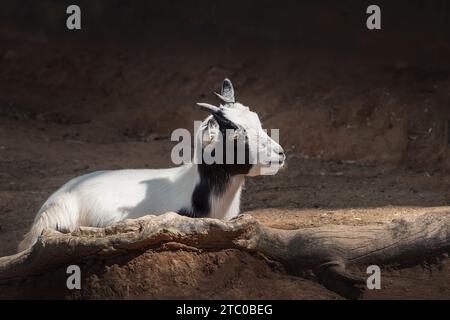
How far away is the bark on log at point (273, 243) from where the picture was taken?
515cm

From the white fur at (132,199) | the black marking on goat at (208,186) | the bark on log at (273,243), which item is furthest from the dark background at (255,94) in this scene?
the bark on log at (273,243)

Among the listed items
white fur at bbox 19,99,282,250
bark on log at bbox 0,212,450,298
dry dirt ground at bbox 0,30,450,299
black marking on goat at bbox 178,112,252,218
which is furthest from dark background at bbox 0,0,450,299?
bark on log at bbox 0,212,450,298

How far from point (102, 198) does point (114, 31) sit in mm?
6914

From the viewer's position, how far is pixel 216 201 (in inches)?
255

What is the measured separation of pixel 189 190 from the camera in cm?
651

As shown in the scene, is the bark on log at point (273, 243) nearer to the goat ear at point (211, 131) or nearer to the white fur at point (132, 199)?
the white fur at point (132, 199)

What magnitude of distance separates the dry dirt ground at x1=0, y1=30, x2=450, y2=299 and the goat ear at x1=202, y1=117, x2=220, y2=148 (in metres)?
1.06

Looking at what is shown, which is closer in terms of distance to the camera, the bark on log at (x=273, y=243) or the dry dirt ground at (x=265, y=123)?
the bark on log at (x=273, y=243)

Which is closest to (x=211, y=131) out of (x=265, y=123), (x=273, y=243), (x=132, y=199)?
(x=132, y=199)

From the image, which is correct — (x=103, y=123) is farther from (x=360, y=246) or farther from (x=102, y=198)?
(x=360, y=246)

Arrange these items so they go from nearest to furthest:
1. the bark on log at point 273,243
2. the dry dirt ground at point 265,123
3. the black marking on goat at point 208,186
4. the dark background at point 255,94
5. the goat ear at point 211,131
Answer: the bark on log at point 273,243 < the dry dirt ground at point 265,123 < the goat ear at point 211,131 < the black marking on goat at point 208,186 < the dark background at point 255,94

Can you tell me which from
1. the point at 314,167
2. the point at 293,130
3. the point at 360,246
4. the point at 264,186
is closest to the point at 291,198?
the point at 264,186

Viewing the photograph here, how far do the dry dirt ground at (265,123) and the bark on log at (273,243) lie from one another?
8cm

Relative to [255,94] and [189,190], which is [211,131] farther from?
[255,94]
